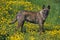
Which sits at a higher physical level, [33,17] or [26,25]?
[33,17]

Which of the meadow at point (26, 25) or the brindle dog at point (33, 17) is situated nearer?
the meadow at point (26, 25)

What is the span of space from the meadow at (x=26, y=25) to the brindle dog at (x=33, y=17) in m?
0.36

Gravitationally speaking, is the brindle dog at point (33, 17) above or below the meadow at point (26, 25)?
above

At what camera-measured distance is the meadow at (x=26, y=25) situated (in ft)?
45.7

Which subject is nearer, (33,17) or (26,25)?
(33,17)

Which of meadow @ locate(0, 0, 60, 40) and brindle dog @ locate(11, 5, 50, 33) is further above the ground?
brindle dog @ locate(11, 5, 50, 33)

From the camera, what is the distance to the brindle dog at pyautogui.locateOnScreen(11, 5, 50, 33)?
15.3 m

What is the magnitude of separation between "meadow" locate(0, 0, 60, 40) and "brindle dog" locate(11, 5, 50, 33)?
0.36 metres

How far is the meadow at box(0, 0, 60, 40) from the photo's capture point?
13924mm

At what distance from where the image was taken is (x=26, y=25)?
16.1 metres

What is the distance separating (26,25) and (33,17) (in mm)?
711

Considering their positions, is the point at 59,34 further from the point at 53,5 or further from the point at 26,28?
the point at 53,5

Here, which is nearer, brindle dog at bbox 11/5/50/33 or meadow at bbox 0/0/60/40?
meadow at bbox 0/0/60/40

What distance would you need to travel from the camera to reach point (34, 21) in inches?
615
